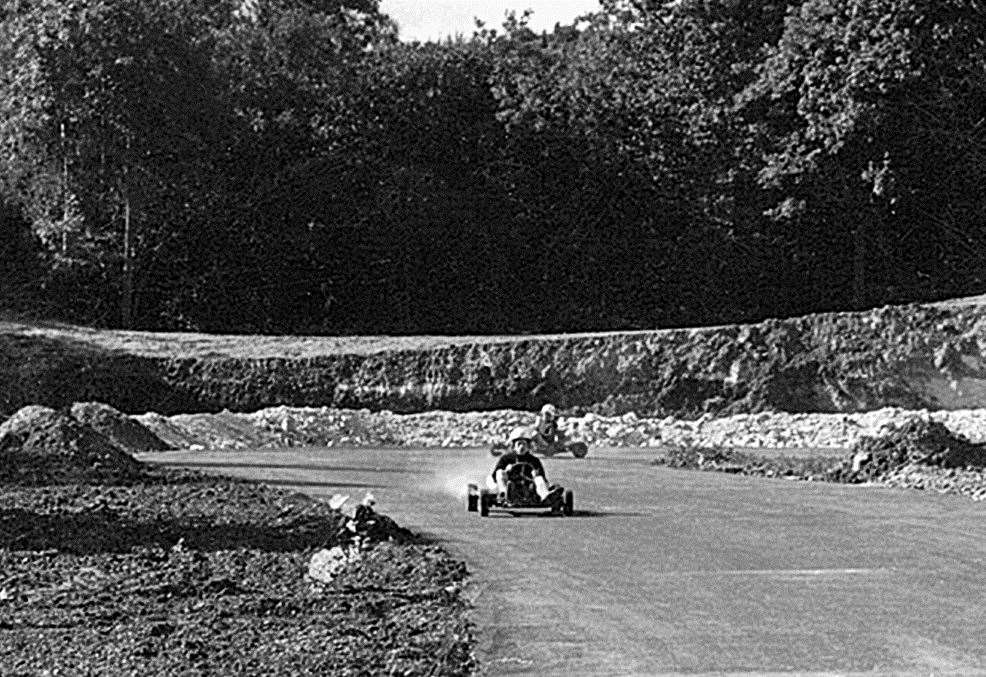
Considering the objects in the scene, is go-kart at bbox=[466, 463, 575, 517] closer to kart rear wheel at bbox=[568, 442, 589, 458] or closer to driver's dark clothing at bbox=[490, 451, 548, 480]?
driver's dark clothing at bbox=[490, 451, 548, 480]

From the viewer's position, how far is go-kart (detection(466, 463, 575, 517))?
21.3 metres

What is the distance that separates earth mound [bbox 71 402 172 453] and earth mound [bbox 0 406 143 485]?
4680mm

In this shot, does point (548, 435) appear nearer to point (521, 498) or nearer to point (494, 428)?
point (494, 428)

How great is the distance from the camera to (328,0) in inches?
2438

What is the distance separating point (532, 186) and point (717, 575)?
38.5 m

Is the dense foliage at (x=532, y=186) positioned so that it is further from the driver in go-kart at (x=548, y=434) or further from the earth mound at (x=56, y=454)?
the earth mound at (x=56, y=454)

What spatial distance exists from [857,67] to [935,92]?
2.66 m

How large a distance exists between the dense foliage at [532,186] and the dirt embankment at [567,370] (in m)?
5.12

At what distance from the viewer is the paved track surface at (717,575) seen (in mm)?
11672

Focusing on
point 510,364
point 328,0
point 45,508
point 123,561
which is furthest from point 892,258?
point 123,561

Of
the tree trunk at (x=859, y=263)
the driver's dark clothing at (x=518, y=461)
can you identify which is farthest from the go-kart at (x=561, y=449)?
the tree trunk at (x=859, y=263)

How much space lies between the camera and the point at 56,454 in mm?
26766

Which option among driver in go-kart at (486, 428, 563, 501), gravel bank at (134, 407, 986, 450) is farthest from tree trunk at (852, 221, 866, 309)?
driver in go-kart at (486, 428, 563, 501)

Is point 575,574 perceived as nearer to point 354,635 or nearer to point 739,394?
point 354,635
